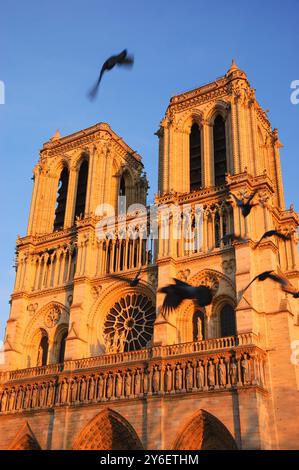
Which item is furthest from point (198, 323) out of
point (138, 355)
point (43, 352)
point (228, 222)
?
point (43, 352)

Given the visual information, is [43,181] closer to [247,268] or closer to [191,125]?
[191,125]

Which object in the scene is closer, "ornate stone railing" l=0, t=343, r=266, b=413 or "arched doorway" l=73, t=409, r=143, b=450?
"ornate stone railing" l=0, t=343, r=266, b=413

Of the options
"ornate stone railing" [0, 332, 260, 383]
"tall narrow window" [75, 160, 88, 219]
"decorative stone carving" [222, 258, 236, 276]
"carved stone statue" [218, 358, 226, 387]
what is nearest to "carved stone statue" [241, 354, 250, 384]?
"ornate stone railing" [0, 332, 260, 383]

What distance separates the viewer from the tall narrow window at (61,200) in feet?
123

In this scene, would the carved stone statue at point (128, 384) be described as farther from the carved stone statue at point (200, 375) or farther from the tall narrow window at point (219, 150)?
the tall narrow window at point (219, 150)

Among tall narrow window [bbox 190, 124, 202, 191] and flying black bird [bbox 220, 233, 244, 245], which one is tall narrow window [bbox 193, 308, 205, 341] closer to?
flying black bird [bbox 220, 233, 244, 245]

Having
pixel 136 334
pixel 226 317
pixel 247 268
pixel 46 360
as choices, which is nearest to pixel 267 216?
pixel 247 268

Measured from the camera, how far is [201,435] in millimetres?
24438

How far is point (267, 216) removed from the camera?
93.0 feet

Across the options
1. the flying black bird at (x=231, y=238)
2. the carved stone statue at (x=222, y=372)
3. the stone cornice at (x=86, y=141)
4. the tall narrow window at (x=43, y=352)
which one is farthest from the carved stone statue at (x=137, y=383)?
the stone cornice at (x=86, y=141)

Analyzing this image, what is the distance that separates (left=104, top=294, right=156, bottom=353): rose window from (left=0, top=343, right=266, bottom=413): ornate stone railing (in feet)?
7.85

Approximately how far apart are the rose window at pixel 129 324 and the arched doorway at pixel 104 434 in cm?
380

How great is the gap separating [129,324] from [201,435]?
778 centimetres

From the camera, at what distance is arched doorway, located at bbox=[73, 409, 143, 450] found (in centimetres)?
2627
